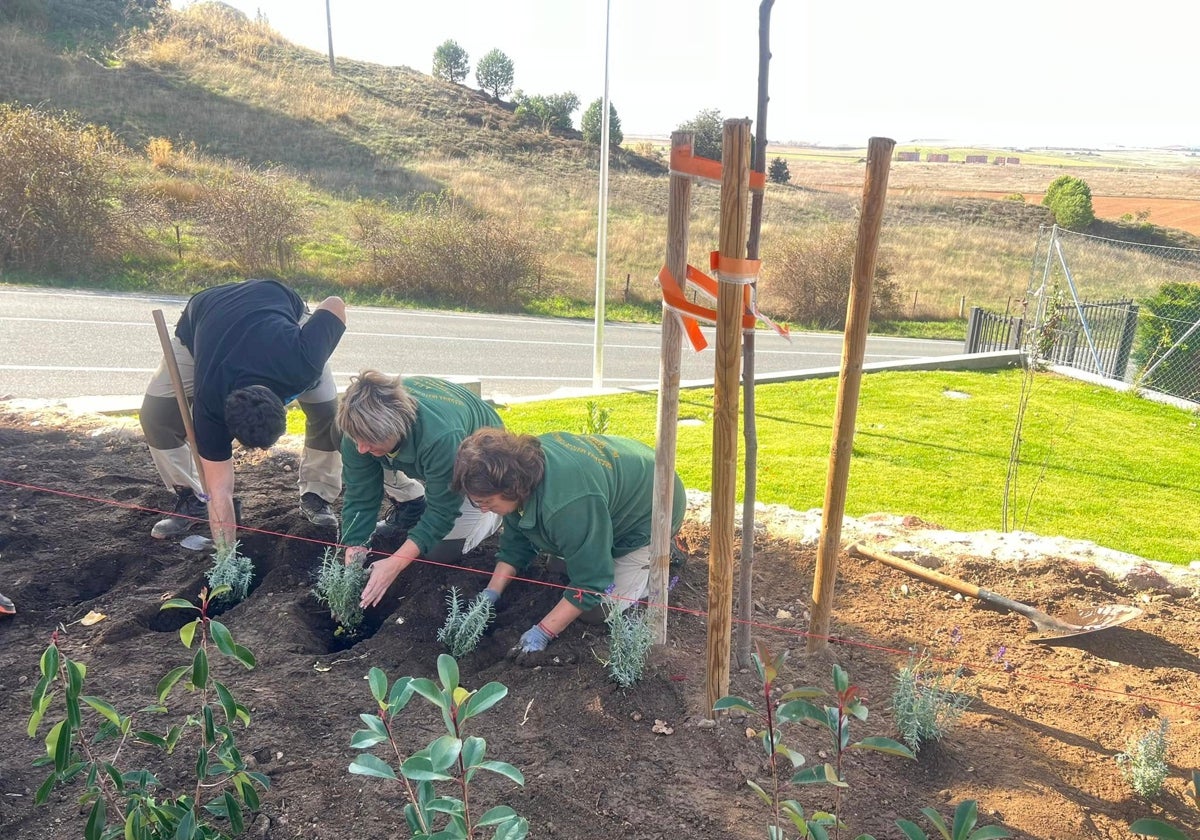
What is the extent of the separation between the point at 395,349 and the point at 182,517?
8.81m

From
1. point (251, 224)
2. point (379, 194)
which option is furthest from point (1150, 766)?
point (379, 194)

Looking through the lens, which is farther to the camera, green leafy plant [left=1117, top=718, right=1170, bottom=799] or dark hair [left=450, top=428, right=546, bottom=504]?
dark hair [left=450, top=428, right=546, bottom=504]

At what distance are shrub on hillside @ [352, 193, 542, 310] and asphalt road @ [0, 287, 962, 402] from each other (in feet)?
4.64

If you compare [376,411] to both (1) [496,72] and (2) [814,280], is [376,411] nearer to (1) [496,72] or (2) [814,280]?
(2) [814,280]

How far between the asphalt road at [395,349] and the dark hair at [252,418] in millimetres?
5503

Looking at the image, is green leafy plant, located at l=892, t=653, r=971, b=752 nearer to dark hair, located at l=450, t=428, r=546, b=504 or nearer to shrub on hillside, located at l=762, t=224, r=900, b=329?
dark hair, located at l=450, t=428, r=546, b=504

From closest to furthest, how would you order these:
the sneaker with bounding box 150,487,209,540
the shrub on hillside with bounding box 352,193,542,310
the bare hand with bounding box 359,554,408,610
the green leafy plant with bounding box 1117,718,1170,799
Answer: the green leafy plant with bounding box 1117,718,1170,799 → the bare hand with bounding box 359,554,408,610 → the sneaker with bounding box 150,487,209,540 → the shrub on hillside with bounding box 352,193,542,310

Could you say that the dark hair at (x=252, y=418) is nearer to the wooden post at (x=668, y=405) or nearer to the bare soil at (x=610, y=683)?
the bare soil at (x=610, y=683)

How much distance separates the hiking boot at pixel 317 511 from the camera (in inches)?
167

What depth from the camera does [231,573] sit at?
11.6 feet

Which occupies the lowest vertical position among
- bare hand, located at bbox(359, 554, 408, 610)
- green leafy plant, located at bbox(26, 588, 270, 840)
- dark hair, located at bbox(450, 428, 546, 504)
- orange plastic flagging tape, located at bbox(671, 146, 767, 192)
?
bare hand, located at bbox(359, 554, 408, 610)

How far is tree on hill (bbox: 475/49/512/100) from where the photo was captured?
41.8m

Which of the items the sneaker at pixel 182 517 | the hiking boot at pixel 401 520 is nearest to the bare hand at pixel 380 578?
the hiking boot at pixel 401 520

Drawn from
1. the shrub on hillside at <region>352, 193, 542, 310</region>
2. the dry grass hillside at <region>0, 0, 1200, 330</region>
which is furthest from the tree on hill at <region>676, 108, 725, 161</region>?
the shrub on hillside at <region>352, 193, 542, 310</region>
